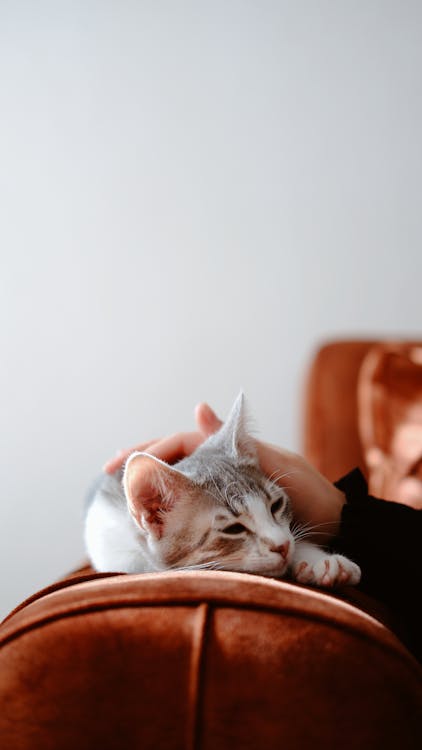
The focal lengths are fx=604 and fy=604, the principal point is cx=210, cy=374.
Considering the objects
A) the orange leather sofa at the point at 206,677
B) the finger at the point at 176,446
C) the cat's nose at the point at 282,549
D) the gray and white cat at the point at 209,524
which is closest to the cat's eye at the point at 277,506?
the gray and white cat at the point at 209,524

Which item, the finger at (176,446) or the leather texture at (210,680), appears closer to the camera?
the leather texture at (210,680)

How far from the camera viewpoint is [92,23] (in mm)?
1948

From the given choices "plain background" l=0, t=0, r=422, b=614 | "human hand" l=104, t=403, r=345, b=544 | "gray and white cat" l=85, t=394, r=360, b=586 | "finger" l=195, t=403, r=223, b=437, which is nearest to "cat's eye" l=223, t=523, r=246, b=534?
"gray and white cat" l=85, t=394, r=360, b=586

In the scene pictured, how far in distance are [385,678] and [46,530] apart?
1.70m

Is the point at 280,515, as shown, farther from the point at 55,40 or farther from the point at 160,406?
the point at 55,40

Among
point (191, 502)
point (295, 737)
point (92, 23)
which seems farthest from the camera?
point (92, 23)

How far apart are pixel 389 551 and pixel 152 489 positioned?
1.16ft

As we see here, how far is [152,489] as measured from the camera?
2.60 ft

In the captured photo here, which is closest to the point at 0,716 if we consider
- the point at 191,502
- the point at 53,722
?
the point at 53,722

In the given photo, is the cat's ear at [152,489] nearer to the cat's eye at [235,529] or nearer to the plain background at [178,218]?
Result: the cat's eye at [235,529]

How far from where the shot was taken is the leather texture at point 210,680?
0.49m

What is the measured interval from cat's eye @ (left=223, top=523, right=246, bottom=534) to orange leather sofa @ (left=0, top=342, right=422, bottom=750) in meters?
0.29

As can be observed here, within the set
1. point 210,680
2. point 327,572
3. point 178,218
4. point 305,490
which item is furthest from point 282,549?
point 178,218

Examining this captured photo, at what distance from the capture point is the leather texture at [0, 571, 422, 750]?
49 cm
